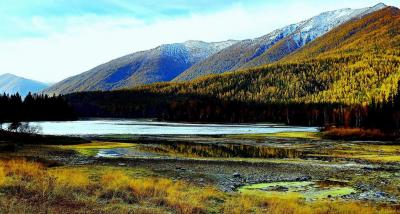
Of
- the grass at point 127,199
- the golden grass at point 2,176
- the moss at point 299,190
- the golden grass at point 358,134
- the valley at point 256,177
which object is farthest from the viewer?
the golden grass at point 358,134

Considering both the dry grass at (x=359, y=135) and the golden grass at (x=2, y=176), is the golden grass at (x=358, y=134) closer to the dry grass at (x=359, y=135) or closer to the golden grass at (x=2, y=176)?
the dry grass at (x=359, y=135)

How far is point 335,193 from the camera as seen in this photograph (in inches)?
1363

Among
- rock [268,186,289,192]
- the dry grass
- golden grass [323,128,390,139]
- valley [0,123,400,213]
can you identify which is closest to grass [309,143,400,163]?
valley [0,123,400,213]

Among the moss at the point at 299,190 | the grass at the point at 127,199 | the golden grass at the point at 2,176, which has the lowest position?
the moss at the point at 299,190

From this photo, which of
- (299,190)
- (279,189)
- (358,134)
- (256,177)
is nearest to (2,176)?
(279,189)

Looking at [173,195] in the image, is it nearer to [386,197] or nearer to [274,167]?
[386,197]

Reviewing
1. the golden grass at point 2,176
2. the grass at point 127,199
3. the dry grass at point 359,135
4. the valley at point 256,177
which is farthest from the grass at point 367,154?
the golden grass at point 2,176

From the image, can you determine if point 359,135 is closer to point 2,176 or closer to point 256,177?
point 256,177

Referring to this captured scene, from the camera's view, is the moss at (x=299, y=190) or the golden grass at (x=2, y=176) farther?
the moss at (x=299, y=190)

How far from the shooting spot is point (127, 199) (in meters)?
26.8

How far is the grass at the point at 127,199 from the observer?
2269 cm

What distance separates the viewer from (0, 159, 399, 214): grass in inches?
893

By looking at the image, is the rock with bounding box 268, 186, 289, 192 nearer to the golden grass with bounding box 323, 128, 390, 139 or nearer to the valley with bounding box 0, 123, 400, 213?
the valley with bounding box 0, 123, 400, 213

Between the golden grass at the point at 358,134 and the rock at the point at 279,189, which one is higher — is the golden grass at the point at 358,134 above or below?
above
